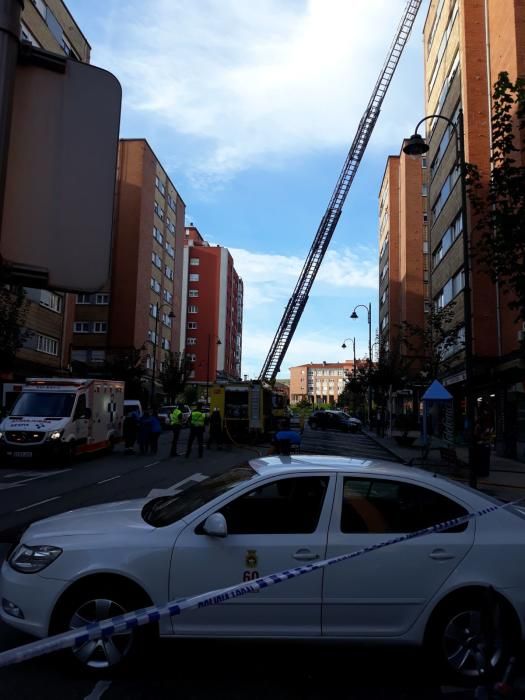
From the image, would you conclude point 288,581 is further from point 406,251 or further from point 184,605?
point 406,251

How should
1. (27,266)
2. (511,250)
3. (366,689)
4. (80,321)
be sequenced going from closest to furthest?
1. (27,266)
2. (366,689)
3. (511,250)
4. (80,321)

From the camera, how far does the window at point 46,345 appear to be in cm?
3791

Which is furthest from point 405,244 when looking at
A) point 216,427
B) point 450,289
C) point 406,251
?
point 216,427

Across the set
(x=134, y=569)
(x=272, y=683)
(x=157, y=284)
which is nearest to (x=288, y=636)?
(x=272, y=683)

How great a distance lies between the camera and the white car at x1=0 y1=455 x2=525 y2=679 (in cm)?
373

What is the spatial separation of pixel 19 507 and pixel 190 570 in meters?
7.78

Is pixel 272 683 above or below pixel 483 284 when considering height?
below

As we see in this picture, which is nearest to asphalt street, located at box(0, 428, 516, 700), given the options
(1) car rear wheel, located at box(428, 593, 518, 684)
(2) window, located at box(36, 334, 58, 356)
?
(1) car rear wheel, located at box(428, 593, 518, 684)

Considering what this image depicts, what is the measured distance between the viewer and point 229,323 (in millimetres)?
103250

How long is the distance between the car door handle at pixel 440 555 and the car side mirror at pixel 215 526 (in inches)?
53.9

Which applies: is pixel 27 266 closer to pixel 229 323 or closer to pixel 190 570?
pixel 190 570

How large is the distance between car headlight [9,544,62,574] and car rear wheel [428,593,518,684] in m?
2.53

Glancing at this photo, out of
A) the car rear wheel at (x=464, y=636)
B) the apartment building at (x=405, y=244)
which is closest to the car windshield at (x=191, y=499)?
the car rear wheel at (x=464, y=636)

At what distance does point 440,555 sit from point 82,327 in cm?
5551
